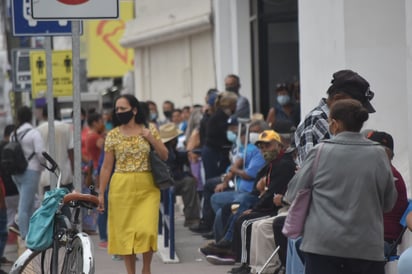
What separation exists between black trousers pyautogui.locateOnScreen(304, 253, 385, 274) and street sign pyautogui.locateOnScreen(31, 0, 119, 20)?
3239 millimetres

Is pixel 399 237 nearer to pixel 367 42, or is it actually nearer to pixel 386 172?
pixel 386 172

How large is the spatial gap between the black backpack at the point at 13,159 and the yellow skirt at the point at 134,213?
145 inches

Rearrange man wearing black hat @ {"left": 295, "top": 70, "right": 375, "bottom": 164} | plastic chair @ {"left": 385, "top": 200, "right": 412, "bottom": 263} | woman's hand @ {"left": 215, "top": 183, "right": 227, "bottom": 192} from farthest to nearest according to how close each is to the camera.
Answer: woman's hand @ {"left": 215, "top": 183, "right": 227, "bottom": 192}
plastic chair @ {"left": 385, "top": 200, "right": 412, "bottom": 263}
man wearing black hat @ {"left": 295, "top": 70, "right": 375, "bottom": 164}

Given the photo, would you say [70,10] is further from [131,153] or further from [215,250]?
[215,250]

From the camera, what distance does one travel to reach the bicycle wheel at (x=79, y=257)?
8156 millimetres

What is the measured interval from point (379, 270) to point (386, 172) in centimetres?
63

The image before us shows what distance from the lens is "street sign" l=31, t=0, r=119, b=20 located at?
30.5 ft

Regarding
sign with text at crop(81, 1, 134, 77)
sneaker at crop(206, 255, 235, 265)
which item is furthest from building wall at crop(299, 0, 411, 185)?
sign with text at crop(81, 1, 134, 77)

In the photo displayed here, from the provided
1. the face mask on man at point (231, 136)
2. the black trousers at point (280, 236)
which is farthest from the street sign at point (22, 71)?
the black trousers at point (280, 236)

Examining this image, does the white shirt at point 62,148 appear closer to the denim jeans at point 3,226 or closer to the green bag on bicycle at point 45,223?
the denim jeans at point 3,226

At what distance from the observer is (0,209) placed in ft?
41.9

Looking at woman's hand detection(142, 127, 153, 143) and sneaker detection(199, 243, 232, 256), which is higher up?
woman's hand detection(142, 127, 153, 143)

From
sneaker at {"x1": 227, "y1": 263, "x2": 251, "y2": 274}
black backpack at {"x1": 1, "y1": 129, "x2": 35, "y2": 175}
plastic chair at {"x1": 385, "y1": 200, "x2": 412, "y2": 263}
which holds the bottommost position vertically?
sneaker at {"x1": 227, "y1": 263, "x2": 251, "y2": 274}

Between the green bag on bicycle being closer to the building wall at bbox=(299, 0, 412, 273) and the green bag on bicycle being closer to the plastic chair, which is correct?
the plastic chair
